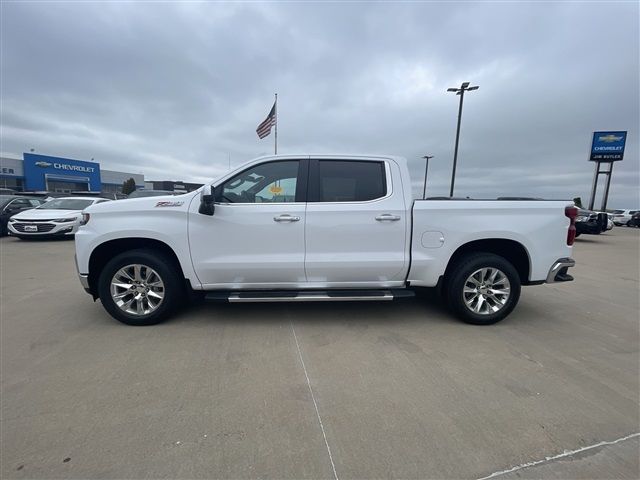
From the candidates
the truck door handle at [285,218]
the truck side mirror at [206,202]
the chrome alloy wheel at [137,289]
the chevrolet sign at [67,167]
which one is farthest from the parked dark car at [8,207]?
the chevrolet sign at [67,167]

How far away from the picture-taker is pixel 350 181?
3988mm

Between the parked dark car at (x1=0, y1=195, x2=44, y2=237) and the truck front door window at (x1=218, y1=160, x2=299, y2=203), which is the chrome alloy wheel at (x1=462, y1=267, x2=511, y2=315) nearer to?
the truck front door window at (x1=218, y1=160, x2=299, y2=203)

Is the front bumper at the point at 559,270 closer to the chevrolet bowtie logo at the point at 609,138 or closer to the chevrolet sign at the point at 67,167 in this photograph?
the chevrolet bowtie logo at the point at 609,138

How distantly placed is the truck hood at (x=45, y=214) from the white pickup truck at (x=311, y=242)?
916cm

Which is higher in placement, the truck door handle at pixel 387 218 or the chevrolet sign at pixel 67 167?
the chevrolet sign at pixel 67 167

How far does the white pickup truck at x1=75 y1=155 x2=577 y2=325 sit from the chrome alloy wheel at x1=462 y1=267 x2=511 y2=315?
0.04 ft

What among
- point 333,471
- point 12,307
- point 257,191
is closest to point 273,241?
point 257,191

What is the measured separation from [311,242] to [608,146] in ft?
140

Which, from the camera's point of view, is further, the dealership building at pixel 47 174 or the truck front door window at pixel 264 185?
the dealership building at pixel 47 174

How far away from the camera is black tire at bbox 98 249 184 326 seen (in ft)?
12.3

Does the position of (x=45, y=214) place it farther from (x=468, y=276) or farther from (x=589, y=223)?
(x=589, y=223)

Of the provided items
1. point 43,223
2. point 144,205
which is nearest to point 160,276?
point 144,205

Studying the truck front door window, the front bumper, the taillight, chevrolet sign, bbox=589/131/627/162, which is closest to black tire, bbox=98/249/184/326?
the truck front door window

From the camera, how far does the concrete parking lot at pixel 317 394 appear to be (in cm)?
198
